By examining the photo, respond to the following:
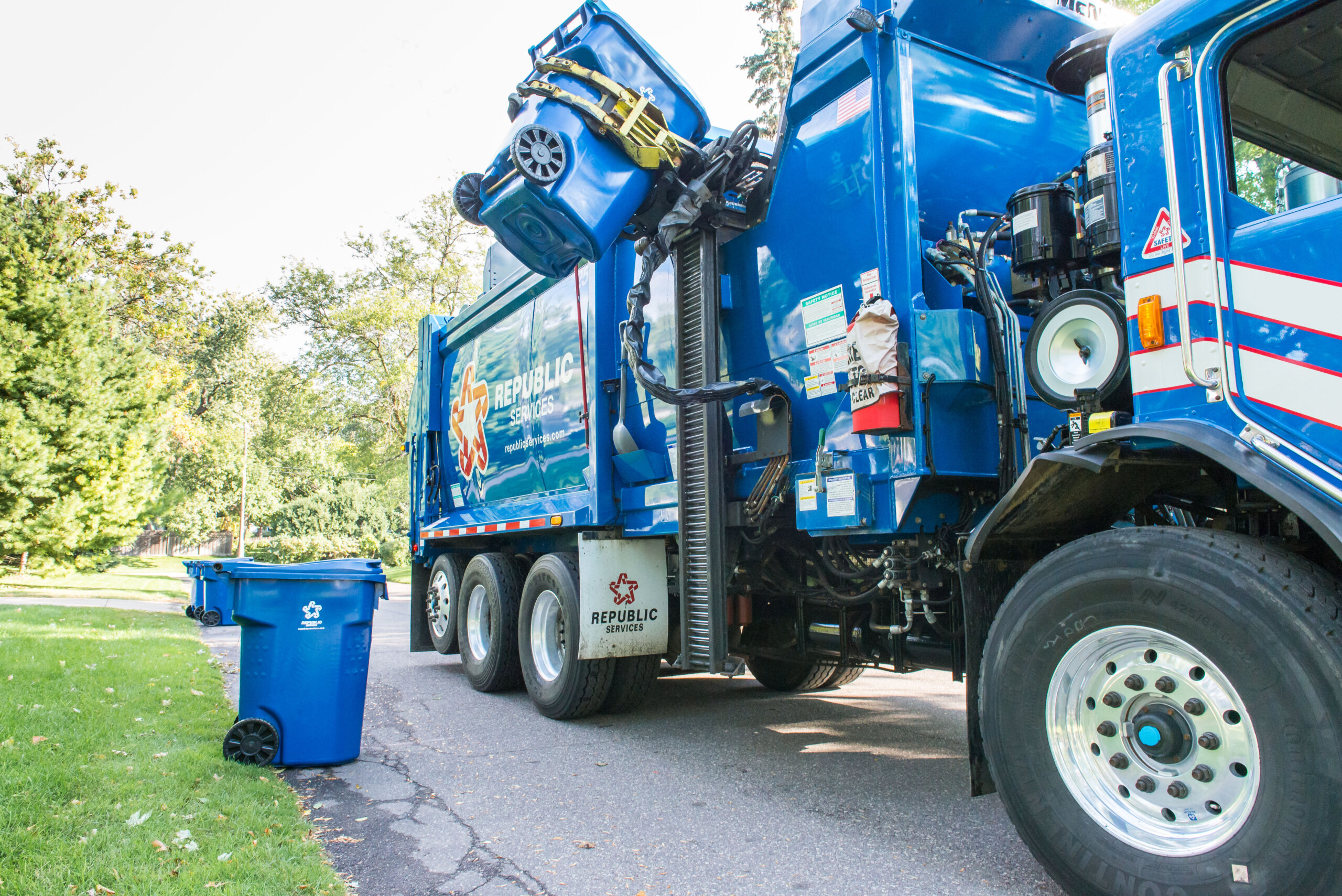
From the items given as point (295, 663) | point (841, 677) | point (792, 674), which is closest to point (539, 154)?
point (295, 663)

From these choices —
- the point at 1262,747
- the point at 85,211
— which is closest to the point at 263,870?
the point at 1262,747

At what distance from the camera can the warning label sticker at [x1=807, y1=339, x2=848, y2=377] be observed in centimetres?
391

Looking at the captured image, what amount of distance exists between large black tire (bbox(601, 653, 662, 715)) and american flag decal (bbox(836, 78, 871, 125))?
3458mm

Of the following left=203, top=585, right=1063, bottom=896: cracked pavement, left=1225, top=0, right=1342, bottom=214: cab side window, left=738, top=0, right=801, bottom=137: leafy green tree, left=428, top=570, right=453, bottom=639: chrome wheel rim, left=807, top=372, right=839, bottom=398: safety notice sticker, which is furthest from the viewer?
left=738, top=0, right=801, bottom=137: leafy green tree

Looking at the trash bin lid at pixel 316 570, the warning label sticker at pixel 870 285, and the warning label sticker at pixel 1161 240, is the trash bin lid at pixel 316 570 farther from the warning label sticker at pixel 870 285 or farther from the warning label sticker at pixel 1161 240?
the warning label sticker at pixel 1161 240

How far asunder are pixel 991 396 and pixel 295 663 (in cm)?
357

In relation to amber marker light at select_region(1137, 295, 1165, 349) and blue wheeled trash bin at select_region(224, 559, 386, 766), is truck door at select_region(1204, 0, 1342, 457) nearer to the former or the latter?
amber marker light at select_region(1137, 295, 1165, 349)

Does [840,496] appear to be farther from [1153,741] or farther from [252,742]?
[252,742]

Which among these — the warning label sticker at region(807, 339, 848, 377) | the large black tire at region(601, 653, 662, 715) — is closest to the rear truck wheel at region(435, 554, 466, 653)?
the large black tire at region(601, 653, 662, 715)

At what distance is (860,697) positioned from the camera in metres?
6.62

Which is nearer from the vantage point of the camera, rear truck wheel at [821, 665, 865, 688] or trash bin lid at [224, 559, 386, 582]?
A: trash bin lid at [224, 559, 386, 582]

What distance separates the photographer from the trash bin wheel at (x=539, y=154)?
14.3ft

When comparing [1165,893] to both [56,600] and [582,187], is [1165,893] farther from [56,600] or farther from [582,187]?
[56,600]

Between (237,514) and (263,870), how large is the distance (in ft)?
139
